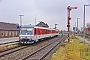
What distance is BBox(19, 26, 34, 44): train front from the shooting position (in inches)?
1156

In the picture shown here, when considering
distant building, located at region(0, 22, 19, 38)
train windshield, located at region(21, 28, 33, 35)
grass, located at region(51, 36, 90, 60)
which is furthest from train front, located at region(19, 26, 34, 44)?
distant building, located at region(0, 22, 19, 38)

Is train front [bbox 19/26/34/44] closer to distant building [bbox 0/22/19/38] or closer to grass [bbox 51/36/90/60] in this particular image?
grass [bbox 51/36/90/60]

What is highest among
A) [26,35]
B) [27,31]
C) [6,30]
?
[6,30]

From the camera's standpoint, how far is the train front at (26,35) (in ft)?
96.4

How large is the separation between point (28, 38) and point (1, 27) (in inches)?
1618

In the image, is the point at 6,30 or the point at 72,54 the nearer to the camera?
the point at 72,54

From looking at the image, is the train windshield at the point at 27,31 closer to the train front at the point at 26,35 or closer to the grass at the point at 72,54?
the train front at the point at 26,35

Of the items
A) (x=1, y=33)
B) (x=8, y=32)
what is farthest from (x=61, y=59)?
(x=8, y=32)

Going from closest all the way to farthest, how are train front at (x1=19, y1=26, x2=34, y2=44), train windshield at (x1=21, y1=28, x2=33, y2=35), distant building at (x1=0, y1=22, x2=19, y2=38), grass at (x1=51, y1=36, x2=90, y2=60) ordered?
grass at (x1=51, y1=36, x2=90, y2=60)
train front at (x1=19, y1=26, x2=34, y2=44)
train windshield at (x1=21, y1=28, x2=33, y2=35)
distant building at (x1=0, y1=22, x2=19, y2=38)

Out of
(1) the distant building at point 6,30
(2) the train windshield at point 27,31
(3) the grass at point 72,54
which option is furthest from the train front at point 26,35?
(1) the distant building at point 6,30

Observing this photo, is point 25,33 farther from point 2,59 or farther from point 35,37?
point 2,59

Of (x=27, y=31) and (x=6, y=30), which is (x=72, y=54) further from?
(x=6, y=30)

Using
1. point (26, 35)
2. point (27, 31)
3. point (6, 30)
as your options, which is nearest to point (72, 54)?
point (26, 35)

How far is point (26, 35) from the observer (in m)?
29.7
